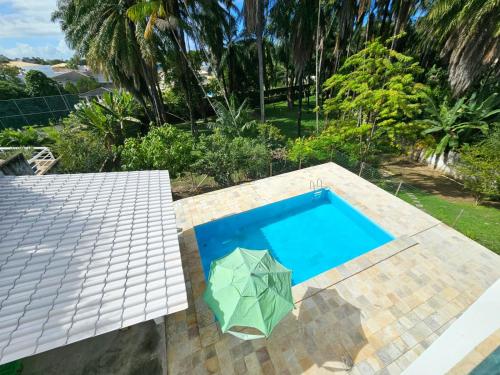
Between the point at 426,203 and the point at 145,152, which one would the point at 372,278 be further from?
the point at 145,152

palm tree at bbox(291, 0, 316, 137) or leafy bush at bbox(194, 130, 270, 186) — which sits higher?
palm tree at bbox(291, 0, 316, 137)

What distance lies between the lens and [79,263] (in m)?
4.70

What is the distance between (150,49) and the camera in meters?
14.1

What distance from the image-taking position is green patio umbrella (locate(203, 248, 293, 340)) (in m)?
4.79

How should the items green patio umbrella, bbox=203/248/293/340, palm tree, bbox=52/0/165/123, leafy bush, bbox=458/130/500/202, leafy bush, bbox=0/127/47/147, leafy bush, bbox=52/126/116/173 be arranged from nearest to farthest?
green patio umbrella, bbox=203/248/293/340
leafy bush, bbox=458/130/500/202
leafy bush, bbox=52/126/116/173
leafy bush, bbox=0/127/47/147
palm tree, bbox=52/0/165/123

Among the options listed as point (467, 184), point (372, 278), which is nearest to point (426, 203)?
point (467, 184)

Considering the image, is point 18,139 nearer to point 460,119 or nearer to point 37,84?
point 37,84

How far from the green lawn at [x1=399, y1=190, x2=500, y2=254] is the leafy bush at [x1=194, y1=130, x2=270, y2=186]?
8542mm

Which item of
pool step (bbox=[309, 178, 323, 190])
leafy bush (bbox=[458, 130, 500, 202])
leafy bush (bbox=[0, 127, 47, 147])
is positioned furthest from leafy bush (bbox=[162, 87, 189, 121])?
leafy bush (bbox=[458, 130, 500, 202])

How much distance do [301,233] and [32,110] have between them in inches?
1275

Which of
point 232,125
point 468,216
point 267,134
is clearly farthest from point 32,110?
point 468,216

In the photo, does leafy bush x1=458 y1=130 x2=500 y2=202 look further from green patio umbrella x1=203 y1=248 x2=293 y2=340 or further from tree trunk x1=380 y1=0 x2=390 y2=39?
green patio umbrella x1=203 y1=248 x2=293 y2=340

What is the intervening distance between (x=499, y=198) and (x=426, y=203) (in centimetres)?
398

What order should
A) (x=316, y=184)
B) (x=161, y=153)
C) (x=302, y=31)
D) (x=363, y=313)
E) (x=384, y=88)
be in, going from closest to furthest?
(x=363, y=313), (x=161, y=153), (x=316, y=184), (x=384, y=88), (x=302, y=31)
